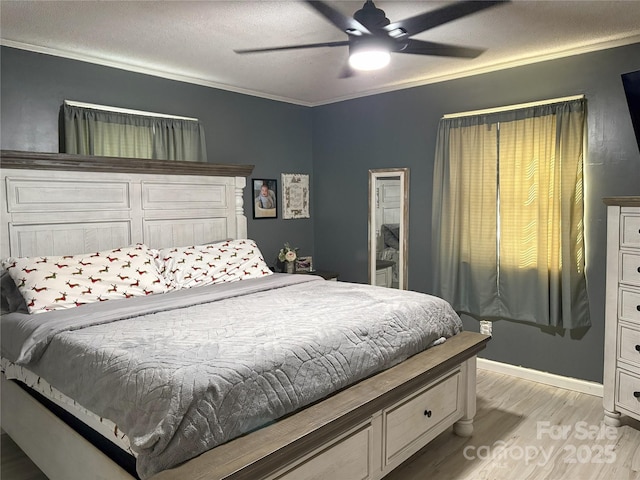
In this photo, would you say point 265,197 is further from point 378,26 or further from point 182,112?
point 378,26

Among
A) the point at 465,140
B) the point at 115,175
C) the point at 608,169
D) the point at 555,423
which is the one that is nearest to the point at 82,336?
the point at 115,175

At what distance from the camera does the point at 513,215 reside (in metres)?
3.60

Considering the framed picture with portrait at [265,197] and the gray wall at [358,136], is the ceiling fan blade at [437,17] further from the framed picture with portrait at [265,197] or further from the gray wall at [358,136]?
the framed picture with portrait at [265,197]

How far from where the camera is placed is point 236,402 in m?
1.68

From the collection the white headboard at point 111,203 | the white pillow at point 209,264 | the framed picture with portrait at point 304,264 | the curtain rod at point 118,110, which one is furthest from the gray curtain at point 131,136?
the framed picture with portrait at point 304,264

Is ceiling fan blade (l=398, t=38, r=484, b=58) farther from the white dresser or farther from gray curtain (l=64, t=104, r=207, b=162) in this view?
gray curtain (l=64, t=104, r=207, b=162)

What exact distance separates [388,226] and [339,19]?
7.43ft

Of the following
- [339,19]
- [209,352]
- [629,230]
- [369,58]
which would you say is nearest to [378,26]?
[369,58]

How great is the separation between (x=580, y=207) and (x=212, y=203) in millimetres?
2870

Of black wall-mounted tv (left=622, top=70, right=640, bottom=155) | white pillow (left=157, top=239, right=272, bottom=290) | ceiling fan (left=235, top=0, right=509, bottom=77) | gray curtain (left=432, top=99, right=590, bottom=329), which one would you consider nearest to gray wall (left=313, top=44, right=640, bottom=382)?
gray curtain (left=432, top=99, right=590, bottom=329)

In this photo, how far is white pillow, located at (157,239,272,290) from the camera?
328 cm

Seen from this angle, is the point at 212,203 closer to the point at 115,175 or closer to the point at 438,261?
the point at 115,175

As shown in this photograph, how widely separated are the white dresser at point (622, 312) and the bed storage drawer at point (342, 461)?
1.74 meters

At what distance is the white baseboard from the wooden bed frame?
1136mm
